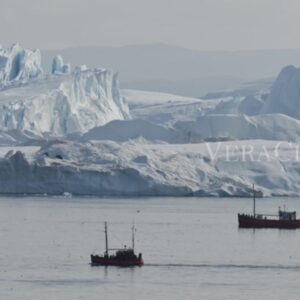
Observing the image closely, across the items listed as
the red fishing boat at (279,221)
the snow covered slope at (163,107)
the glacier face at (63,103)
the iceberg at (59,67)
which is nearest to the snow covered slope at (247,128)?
the glacier face at (63,103)

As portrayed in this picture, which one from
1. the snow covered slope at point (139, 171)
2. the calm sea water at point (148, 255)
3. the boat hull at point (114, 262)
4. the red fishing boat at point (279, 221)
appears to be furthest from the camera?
Answer: the snow covered slope at point (139, 171)

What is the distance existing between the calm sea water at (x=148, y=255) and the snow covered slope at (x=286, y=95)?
128 ft

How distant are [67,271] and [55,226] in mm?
17759

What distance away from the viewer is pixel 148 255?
4875 centimetres

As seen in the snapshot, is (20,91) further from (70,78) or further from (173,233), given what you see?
(173,233)

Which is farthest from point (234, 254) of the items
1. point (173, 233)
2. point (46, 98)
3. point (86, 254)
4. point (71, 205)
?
point (46, 98)

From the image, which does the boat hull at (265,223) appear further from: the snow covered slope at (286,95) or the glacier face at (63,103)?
the snow covered slope at (286,95)

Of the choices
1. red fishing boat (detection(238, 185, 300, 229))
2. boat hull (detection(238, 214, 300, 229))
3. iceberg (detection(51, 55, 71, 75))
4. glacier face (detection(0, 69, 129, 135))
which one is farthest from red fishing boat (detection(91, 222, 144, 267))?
iceberg (detection(51, 55, 71, 75))

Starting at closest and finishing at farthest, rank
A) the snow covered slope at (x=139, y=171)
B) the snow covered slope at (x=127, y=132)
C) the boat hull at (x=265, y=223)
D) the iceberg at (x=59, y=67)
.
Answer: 1. the boat hull at (x=265, y=223)
2. the snow covered slope at (x=139, y=171)
3. the snow covered slope at (x=127, y=132)
4. the iceberg at (x=59, y=67)

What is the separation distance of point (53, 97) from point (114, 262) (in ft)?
216

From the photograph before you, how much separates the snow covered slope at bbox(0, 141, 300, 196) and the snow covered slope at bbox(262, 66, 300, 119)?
2201 cm

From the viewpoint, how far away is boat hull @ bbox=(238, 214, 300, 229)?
6512 cm

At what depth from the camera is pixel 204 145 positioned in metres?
97.4

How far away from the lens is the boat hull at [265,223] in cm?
6512
